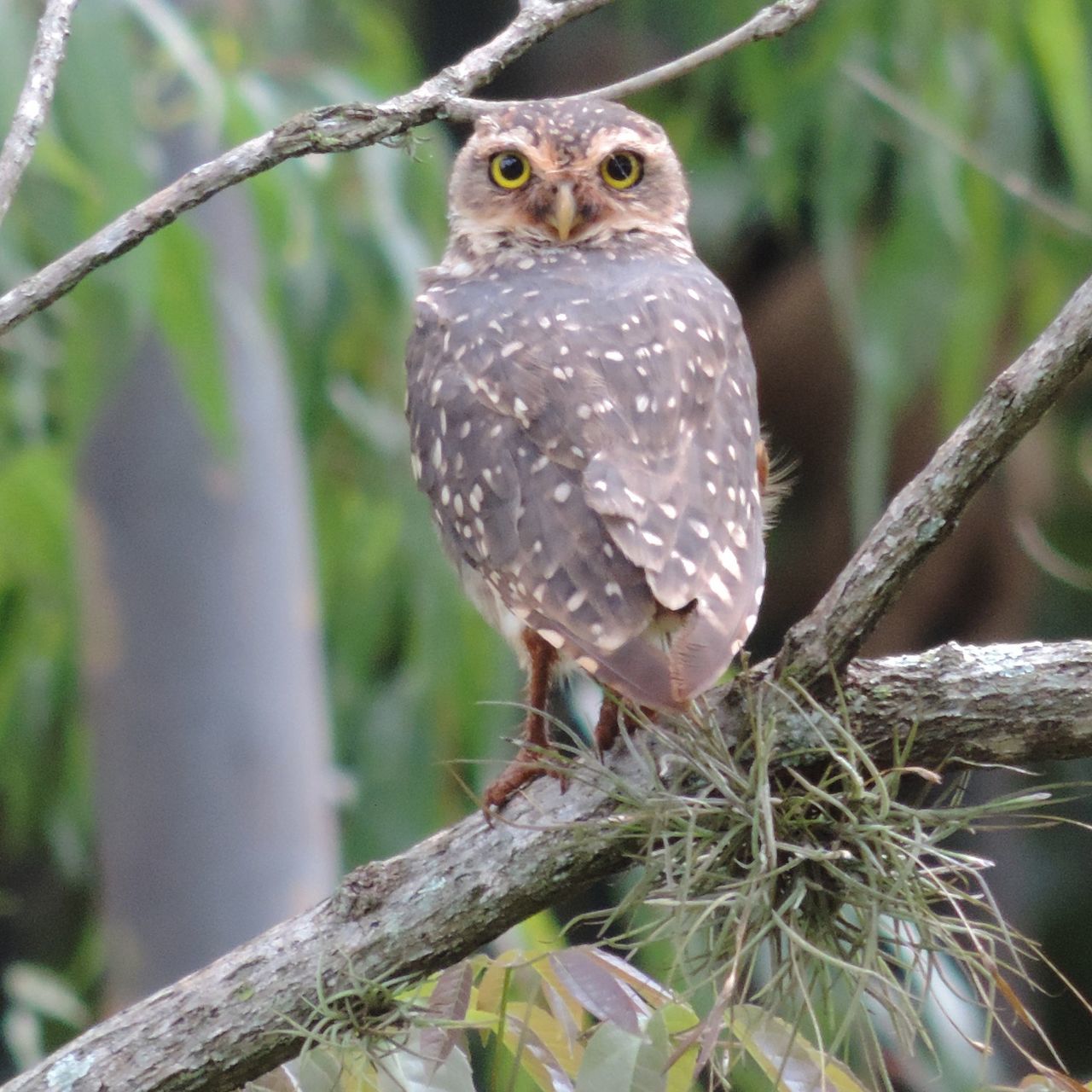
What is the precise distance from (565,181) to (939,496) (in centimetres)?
128

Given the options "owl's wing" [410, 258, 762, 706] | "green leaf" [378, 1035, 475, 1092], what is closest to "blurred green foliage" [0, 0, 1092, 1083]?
"owl's wing" [410, 258, 762, 706]

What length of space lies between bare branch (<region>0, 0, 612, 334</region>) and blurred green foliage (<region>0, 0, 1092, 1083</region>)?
1.56m

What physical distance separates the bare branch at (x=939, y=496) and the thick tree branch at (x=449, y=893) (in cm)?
9

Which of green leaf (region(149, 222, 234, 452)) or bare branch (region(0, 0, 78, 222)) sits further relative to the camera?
green leaf (region(149, 222, 234, 452))

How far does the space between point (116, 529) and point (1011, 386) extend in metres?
2.95

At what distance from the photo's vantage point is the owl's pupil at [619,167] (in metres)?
2.68

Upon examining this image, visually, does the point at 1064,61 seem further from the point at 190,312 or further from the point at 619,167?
the point at 190,312

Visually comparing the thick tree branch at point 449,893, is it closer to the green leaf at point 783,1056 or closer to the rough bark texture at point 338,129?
the green leaf at point 783,1056

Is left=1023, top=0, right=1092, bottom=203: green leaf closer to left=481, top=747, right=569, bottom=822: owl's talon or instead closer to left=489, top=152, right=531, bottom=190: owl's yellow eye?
left=489, top=152, right=531, bottom=190: owl's yellow eye

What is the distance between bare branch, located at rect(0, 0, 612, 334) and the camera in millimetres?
1391

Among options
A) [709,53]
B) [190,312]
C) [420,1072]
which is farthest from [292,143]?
[190,312]

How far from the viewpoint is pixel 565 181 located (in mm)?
2605

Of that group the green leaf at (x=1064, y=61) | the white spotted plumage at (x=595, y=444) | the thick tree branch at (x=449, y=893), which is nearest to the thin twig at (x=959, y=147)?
the green leaf at (x=1064, y=61)

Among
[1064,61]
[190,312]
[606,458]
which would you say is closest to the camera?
[606,458]
